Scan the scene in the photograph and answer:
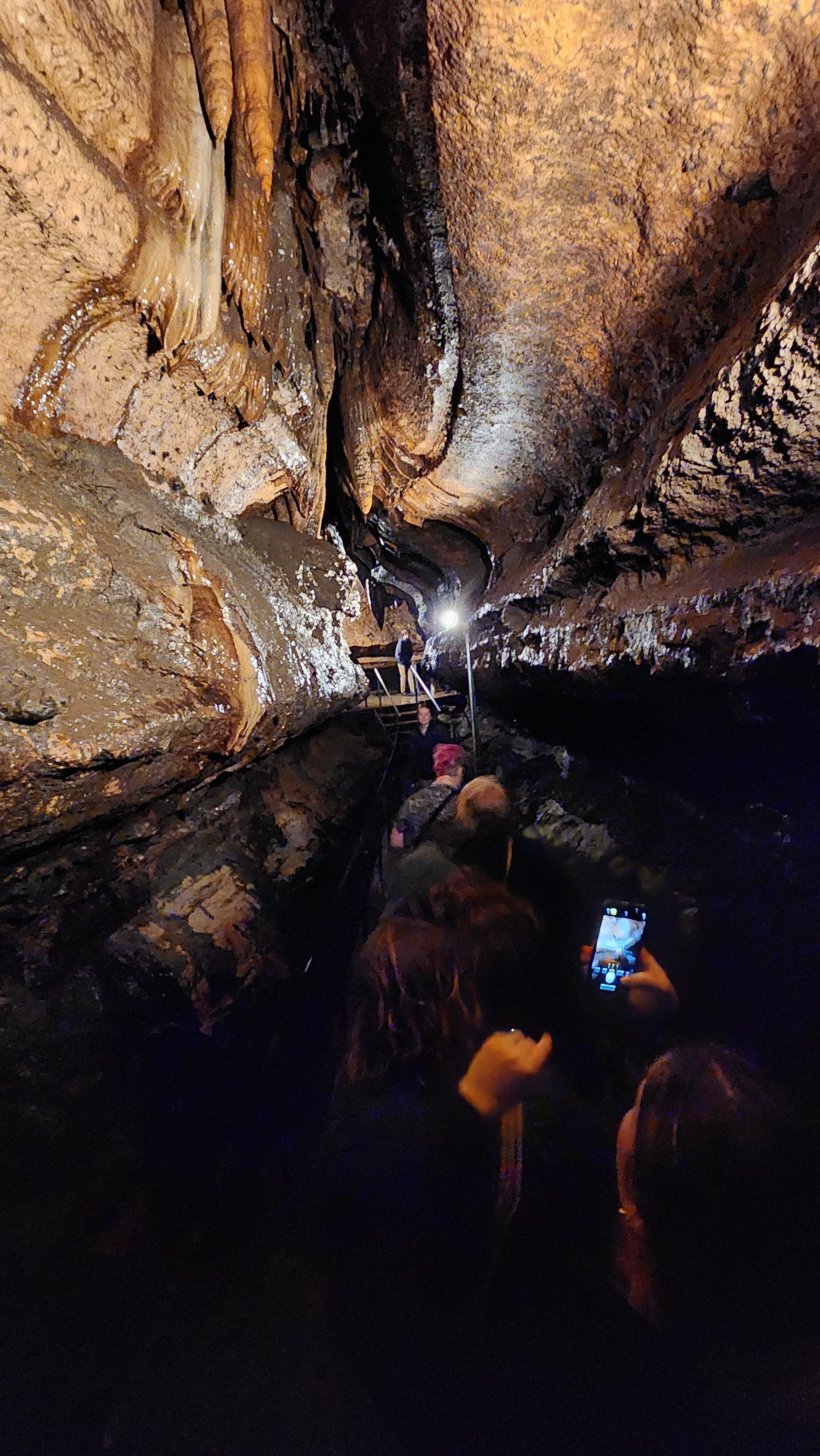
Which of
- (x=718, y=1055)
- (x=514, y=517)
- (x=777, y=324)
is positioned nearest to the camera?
(x=777, y=324)

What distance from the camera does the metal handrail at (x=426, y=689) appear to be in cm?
518

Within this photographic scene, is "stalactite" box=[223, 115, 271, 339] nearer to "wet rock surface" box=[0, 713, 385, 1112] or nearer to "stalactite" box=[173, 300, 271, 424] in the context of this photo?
"stalactite" box=[173, 300, 271, 424]

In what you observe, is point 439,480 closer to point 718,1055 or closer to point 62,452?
point 62,452

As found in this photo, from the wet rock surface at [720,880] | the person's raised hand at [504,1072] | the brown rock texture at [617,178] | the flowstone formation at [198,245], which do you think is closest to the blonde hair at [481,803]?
the wet rock surface at [720,880]

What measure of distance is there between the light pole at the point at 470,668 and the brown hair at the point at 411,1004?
1.57 metres

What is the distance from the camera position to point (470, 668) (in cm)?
428

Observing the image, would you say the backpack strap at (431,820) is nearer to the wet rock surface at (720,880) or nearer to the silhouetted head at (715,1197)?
the wet rock surface at (720,880)

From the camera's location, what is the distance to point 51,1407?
176 cm

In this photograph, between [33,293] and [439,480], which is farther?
[439,480]

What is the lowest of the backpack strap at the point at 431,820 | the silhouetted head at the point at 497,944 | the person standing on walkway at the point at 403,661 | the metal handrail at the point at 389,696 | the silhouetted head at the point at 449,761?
the silhouetted head at the point at 497,944

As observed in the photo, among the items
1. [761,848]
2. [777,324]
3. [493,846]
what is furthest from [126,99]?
[493,846]

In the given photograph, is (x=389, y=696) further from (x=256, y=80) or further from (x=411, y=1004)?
(x=256, y=80)

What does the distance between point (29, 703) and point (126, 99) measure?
1.95 m

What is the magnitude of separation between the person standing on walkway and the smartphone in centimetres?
301
